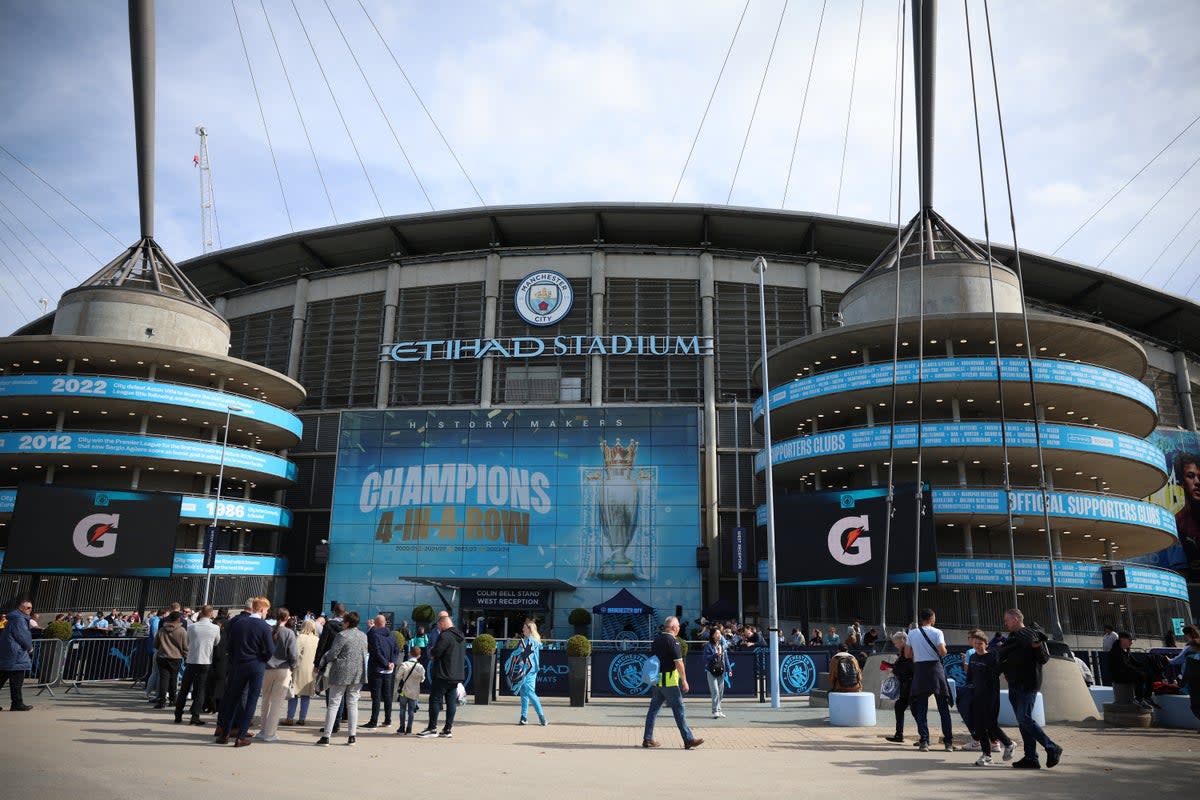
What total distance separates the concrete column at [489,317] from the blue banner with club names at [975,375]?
20.4 meters

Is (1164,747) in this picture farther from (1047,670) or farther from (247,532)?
(247,532)

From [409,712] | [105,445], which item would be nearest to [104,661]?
[409,712]

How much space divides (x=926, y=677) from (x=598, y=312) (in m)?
40.8

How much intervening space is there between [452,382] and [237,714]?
4124cm

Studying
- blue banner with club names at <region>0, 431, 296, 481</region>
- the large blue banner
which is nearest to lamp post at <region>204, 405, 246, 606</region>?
blue banner with club names at <region>0, 431, 296, 481</region>

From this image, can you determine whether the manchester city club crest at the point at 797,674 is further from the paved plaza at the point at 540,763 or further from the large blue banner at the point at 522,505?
the large blue banner at the point at 522,505

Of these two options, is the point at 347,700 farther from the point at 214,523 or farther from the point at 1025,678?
the point at 214,523

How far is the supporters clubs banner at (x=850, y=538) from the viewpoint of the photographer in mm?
34656

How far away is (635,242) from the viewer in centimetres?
5572

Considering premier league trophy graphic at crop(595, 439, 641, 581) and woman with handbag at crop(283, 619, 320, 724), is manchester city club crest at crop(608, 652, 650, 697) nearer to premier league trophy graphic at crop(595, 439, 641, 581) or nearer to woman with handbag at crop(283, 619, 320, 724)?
woman with handbag at crop(283, 619, 320, 724)

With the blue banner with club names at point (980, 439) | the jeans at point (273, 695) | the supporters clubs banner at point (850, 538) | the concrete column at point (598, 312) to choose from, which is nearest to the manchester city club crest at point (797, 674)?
the supporters clubs banner at point (850, 538)

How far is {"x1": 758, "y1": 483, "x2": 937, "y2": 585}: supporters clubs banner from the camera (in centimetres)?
3466

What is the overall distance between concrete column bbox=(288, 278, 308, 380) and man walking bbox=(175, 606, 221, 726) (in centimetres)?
4271

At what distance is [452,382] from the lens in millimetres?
52594
